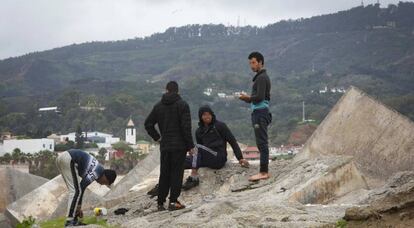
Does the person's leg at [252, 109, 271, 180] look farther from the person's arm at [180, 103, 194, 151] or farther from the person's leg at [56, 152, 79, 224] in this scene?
the person's leg at [56, 152, 79, 224]

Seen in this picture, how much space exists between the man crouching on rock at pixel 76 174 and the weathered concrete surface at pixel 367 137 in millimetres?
4082

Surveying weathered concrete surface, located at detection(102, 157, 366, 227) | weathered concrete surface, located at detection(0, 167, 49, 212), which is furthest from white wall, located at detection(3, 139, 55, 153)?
weathered concrete surface, located at detection(102, 157, 366, 227)

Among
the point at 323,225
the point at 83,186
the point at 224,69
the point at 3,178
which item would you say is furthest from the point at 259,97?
the point at 224,69

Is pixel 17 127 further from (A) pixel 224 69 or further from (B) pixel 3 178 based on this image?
(B) pixel 3 178

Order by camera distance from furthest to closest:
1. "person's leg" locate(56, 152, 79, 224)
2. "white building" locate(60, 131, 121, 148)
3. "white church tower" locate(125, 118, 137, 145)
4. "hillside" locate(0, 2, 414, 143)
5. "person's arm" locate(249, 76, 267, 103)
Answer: "hillside" locate(0, 2, 414, 143)
"white church tower" locate(125, 118, 137, 145)
"white building" locate(60, 131, 121, 148)
"person's arm" locate(249, 76, 267, 103)
"person's leg" locate(56, 152, 79, 224)

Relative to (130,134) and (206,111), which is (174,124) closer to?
(206,111)

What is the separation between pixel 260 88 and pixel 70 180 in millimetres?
2845

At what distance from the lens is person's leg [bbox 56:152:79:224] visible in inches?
345

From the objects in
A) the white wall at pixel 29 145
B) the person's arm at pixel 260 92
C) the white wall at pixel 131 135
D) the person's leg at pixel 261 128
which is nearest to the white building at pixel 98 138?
the white wall at pixel 131 135

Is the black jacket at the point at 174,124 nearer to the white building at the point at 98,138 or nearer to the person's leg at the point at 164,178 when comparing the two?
the person's leg at the point at 164,178

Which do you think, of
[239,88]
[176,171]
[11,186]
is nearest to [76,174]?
[176,171]

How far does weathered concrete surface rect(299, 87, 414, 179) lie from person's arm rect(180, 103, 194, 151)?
3.27 m

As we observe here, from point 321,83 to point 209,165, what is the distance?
147m

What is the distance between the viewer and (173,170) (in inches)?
352
